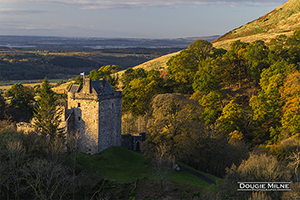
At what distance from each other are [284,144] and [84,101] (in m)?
33.7

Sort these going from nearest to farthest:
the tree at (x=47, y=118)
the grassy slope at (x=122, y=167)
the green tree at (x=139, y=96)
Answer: the grassy slope at (x=122, y=167) < the tree at (x=47, y=118) < the green tree at (x=139, y=96)

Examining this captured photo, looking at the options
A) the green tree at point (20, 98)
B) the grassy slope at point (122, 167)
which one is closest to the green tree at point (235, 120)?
A: the grassy slope at point (122, 167)

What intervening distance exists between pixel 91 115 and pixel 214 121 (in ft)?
89.1

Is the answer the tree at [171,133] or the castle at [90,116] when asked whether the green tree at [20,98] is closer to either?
the castle at [90,116]

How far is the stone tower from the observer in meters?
41.9

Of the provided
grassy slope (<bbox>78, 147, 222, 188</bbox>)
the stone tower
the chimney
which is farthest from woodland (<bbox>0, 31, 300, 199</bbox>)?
the chimney

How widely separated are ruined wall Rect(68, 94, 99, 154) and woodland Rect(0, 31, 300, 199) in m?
3.71

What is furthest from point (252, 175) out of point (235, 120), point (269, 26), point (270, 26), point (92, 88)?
point (269, 26)

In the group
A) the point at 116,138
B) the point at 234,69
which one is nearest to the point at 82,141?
the point at 116,138

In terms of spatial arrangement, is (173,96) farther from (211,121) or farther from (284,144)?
(284,144)

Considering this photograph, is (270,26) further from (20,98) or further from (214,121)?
(20,98)

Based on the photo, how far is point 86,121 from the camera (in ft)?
139

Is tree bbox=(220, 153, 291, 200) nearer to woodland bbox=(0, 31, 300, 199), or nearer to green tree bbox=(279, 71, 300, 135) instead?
woodland bbox=(0, 31, 300, 199)

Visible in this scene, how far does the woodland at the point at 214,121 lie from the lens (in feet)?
104
